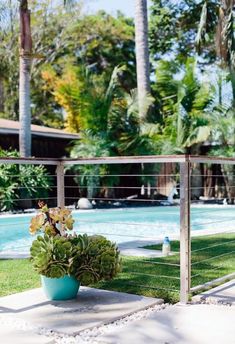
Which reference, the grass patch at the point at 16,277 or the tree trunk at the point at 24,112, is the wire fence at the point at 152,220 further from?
the tree trunk at the point at 24,112

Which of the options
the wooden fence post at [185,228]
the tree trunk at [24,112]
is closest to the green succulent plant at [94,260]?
the wooden fence post at [185,228]

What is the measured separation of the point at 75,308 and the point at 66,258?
434mm

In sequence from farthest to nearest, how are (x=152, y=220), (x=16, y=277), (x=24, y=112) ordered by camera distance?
(x=24, y=112) < (x=152, y=220) < (x=16, y=277)

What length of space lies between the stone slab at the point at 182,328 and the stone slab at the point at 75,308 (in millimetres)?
243

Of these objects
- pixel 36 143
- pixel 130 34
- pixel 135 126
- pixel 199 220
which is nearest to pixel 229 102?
pixel 135 126

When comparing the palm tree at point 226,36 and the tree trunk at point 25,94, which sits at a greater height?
the palm tree at point 226,36

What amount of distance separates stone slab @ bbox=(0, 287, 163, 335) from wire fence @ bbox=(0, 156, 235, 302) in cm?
38

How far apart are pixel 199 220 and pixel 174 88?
5688mm

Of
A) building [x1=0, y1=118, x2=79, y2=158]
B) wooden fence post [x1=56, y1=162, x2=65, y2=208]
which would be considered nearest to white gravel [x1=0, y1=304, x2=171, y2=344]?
wooden fence post [x1=56, y1=162, x2=65, y2=208]

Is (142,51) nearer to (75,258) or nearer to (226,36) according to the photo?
(226,36)

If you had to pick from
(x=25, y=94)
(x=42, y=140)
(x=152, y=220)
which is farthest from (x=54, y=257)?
(x=42, y=140)

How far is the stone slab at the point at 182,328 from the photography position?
3.32m

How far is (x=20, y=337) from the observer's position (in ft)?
11.1

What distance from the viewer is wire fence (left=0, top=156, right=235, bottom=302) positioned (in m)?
4.46
